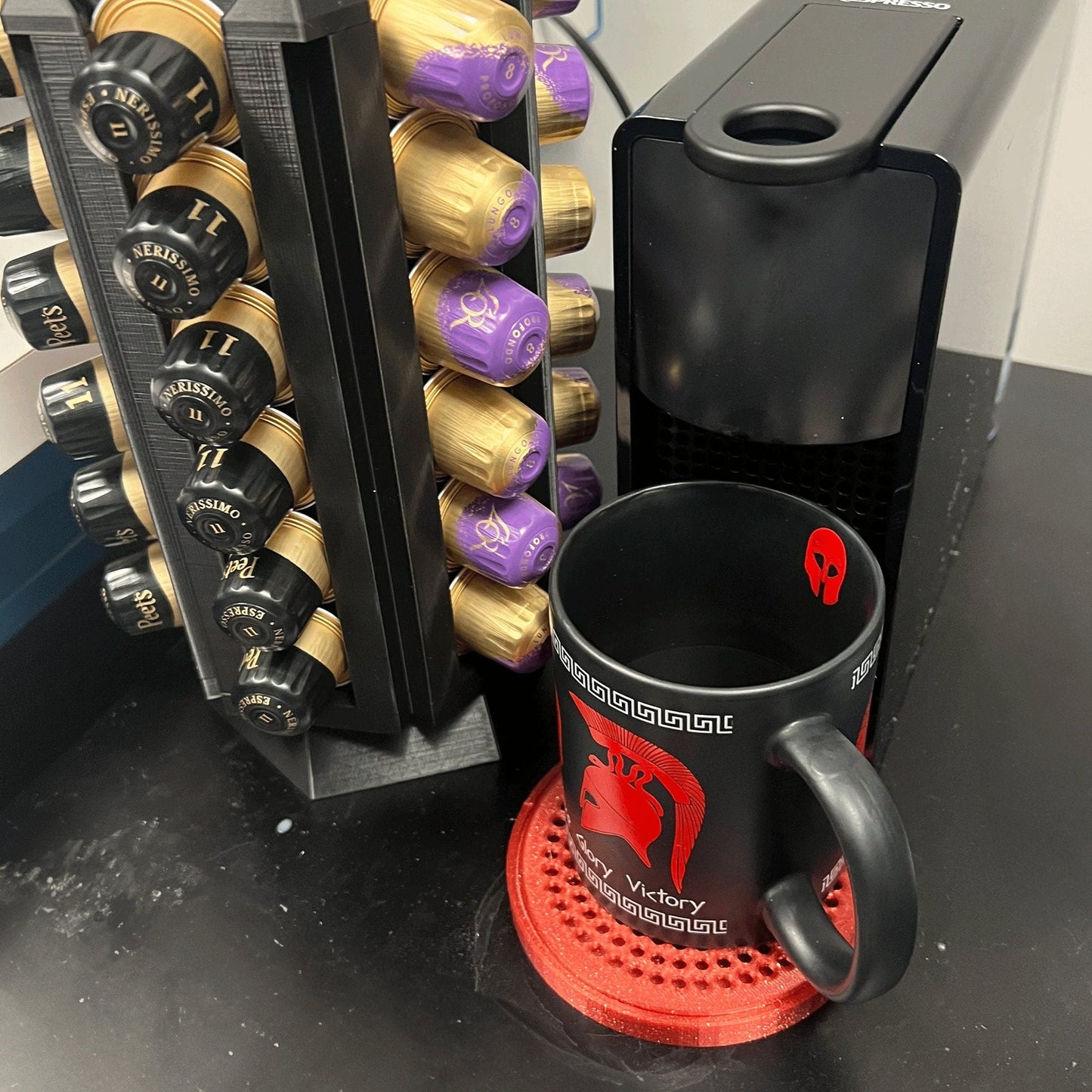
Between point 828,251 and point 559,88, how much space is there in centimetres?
16

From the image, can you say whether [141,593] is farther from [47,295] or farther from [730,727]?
[730,727]

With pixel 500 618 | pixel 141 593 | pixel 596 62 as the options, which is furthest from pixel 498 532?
pixel 596 62

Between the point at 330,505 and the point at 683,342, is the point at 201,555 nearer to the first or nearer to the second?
the point at 330,505

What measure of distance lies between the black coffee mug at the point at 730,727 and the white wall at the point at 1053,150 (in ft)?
1.28

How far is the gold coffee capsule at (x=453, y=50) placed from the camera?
12.6 inches

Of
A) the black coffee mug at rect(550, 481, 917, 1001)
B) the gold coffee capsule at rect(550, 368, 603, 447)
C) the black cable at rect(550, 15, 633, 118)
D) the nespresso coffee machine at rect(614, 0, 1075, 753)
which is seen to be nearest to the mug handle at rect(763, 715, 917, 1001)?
the black coffee mug at rect(550, 481, 917, 1001)

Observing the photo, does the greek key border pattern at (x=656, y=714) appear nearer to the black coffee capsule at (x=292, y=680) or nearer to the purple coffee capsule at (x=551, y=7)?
the black coffee capsule at (x=292, y=680)

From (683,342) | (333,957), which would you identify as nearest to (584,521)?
(683,342)

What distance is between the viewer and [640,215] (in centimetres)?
38

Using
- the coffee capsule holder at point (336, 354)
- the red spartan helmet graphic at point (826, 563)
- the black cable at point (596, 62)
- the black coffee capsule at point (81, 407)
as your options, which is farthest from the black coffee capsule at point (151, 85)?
the black cable at point (596, 62)

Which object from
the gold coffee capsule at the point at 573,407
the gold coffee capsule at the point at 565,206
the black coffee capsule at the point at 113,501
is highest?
the gold coffee capsule at the point at 565,206

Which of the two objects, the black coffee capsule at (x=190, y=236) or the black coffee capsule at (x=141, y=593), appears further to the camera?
the black coffee capsule at (x=141, y=593)

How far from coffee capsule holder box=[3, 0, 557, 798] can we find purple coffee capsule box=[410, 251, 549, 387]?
0.04 ft

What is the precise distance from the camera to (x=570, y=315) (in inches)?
18.6
